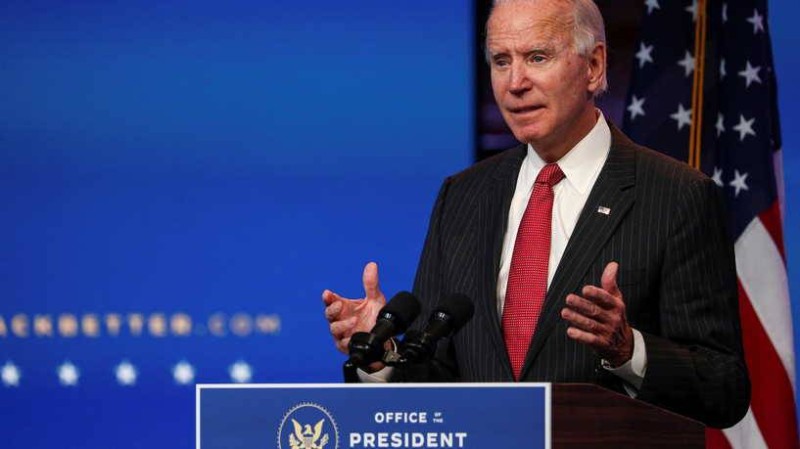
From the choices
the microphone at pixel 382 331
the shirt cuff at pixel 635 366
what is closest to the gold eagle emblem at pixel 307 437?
the microphone at pixel 382 331

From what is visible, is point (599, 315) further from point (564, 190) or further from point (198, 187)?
point (198, 187)

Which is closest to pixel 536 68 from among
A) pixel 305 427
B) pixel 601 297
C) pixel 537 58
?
pixel 537 58

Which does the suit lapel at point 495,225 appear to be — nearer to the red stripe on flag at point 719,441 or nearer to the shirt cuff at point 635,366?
the shirt cuff at point 635,366

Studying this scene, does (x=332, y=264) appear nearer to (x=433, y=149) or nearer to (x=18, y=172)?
(x=433, y=149)

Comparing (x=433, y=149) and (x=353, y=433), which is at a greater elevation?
(x=433, y=149)

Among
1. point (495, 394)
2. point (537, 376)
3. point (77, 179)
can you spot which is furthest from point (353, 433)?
point (77, 179)

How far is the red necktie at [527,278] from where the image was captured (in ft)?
7.53

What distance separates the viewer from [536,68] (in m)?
2.40

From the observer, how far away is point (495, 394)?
1690 millimetres

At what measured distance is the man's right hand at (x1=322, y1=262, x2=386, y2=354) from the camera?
2119mm

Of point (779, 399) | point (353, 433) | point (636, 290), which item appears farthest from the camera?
point (779, 399)

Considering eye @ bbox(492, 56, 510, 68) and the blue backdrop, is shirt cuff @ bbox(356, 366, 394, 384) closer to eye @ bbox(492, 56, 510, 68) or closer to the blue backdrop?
eye @ bbox(492, 56, 510, 68)

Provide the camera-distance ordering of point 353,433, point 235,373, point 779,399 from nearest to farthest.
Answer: point 353,433
point 779,399
point 235,373

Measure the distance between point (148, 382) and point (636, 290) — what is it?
2.36m
